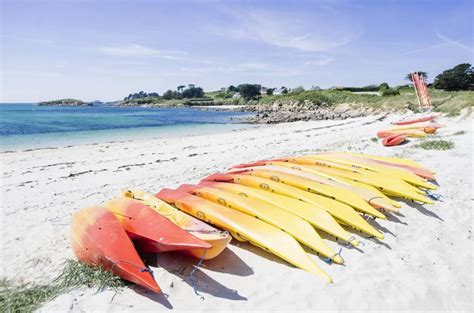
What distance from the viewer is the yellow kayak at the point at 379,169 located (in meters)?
5.71

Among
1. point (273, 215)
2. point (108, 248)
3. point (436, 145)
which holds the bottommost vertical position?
point (436, 145)

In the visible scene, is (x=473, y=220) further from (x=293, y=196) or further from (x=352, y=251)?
(x=293, y=196)

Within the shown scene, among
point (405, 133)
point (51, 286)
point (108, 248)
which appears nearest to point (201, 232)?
point (108, 248)

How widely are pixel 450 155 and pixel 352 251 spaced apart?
624 centimetres

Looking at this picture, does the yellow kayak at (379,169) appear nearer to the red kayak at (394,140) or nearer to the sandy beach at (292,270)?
the sandy beach at (292,270)

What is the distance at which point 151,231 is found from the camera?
3545mm

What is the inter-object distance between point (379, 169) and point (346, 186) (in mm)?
1595

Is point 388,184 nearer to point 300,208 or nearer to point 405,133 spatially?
point 300,208

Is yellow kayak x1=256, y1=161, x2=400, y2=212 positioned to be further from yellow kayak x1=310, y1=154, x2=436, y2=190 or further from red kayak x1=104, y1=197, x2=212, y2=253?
red kayak x1=104, y1=197, x2=212, y2=253

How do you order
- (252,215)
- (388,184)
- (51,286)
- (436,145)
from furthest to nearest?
(436,145), (388,184), (252,215), (51,286)

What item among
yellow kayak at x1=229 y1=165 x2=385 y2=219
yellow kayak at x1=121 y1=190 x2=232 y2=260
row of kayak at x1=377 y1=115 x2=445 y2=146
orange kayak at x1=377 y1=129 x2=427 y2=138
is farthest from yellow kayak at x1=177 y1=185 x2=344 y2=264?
orange kayak at x1=377 y1=129 x2=427 y2=138

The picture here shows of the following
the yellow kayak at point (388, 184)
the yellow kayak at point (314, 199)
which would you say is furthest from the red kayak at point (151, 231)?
the yellow kayak at point (388, 184)

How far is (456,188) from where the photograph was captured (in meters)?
5.87

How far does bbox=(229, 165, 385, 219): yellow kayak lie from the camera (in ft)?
14.8
